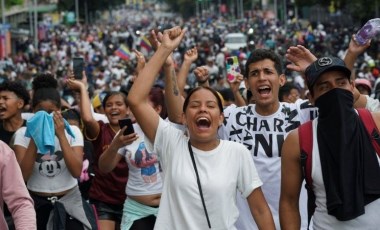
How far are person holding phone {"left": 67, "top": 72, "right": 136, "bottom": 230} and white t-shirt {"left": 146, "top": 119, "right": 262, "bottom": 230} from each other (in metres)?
2.78

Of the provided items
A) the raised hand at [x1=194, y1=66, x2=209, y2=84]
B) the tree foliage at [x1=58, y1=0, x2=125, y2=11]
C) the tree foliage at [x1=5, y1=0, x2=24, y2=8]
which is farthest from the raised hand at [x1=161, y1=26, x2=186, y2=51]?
the tree foliage at [x1=58, y1=0, x2=125, y2=11]

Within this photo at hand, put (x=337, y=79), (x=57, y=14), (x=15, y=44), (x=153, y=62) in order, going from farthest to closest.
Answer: (x=57, y=14) → (x=15, y=44) → (x=153, y=62) → (x=337, y=79)

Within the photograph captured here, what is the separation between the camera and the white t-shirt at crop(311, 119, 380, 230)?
474 cm

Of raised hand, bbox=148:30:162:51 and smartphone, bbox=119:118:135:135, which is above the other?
raised hand, bbox=148:30:162:51

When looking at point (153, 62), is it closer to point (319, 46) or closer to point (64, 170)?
point (64, 170)

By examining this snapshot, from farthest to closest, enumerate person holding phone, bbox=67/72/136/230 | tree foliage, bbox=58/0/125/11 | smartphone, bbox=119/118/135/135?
tree foliage, bbox=58/0/125/11, person holding phone, bbox=67/72/136/230, smartphone, bbox=119/118/135/135

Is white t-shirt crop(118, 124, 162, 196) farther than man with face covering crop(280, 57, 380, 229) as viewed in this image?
Yes

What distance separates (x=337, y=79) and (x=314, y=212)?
67cm

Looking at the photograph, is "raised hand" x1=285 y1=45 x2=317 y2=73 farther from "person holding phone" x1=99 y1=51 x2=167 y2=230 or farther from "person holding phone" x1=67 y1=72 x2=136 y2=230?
"person holding phone" x1=67 y1=72 x2=136 y2=230

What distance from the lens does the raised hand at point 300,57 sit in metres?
5.70

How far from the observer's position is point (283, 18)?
67312 mm

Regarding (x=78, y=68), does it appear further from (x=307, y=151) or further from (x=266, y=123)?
(x=307, y=151)

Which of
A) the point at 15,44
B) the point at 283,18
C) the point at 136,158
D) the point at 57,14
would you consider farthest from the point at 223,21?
the point at 136,158

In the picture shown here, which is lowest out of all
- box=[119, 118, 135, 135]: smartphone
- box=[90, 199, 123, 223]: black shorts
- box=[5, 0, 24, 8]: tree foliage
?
box=[90, 199, 123, 223]: black shorts
